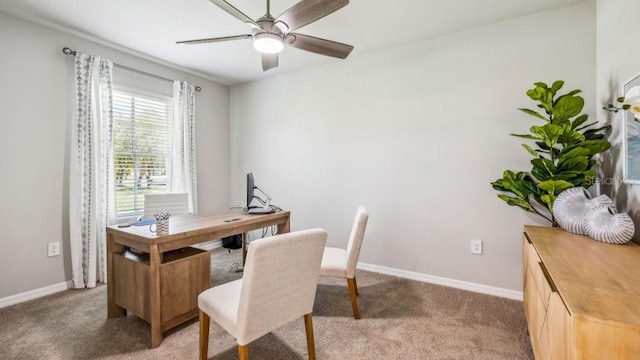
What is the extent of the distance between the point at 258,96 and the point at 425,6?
256 cm

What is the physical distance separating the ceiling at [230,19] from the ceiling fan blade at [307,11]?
0.55 m

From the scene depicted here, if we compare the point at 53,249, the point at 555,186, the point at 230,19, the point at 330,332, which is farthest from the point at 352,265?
the point at 53,249

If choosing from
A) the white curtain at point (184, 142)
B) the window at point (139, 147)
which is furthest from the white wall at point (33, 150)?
the white curtain at point (184, 142)

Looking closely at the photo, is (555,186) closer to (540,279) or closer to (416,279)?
(540,279)

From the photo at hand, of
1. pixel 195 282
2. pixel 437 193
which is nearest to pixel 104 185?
pixel 195 282

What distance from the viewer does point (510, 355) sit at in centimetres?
179

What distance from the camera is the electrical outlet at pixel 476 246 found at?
2699mm

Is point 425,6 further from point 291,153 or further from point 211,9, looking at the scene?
point 291,153

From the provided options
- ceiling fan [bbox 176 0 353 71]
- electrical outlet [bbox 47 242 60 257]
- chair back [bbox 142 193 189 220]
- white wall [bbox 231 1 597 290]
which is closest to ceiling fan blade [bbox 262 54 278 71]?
ceiling fan [bbox 176 0 353 71]

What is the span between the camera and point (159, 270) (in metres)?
1.89

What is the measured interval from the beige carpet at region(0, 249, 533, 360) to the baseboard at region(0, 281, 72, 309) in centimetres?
10

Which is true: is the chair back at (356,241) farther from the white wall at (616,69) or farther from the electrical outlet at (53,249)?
the electrical outlet at (53,249)

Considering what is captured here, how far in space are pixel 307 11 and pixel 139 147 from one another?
2717mm

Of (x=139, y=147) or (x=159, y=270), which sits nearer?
(x=159, y=270)
